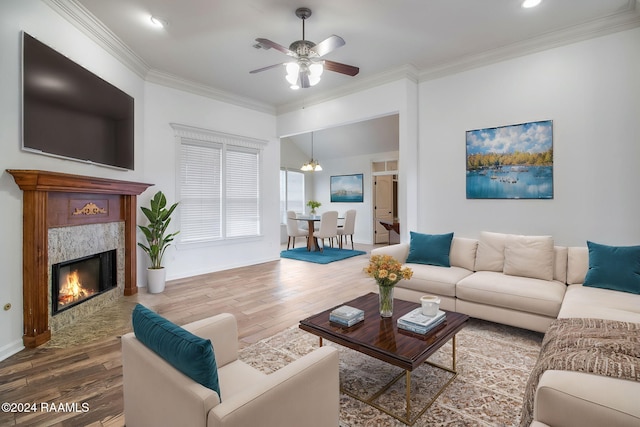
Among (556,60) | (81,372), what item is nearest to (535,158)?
(556,60)

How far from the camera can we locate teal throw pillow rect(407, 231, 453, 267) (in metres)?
3.80

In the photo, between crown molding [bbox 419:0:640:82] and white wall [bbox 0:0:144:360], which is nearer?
white wall [bbox 0:0:144:360]

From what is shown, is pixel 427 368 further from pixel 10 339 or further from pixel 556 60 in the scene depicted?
pixel 556 60

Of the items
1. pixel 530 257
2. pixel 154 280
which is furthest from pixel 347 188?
pixel 530 257

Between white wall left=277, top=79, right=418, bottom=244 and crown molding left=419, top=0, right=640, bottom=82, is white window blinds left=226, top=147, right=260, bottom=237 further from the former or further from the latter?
crown molding left=419, top=0, right=640, bottom=82

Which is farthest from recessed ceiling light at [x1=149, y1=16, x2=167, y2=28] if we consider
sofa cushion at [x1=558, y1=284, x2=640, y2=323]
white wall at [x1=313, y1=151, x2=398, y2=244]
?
white wall at [x1=313, y1=151, x2=398, y2=244]

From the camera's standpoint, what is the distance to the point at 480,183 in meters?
4.26

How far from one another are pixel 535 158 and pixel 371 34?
2478 mm

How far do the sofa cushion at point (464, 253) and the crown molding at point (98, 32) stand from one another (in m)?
4.74

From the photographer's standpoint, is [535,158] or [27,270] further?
[535,158]

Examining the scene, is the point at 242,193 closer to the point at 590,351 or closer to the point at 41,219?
the point at 41,219

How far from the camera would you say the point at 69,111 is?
10.3 feet

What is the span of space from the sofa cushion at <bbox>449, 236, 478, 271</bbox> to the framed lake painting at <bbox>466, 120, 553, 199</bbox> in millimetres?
795

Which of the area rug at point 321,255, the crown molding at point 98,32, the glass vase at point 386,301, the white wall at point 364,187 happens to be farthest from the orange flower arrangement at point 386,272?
the white wall at point 364,187
